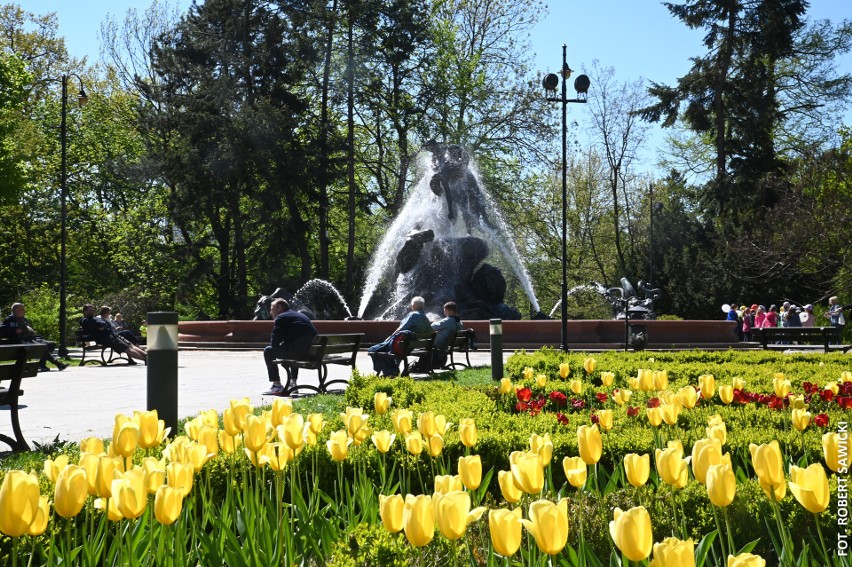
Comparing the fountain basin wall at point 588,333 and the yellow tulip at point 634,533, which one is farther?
the fountain basin wall at point 588,333

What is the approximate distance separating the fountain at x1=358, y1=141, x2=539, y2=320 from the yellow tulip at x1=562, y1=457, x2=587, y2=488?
2336 centimetres

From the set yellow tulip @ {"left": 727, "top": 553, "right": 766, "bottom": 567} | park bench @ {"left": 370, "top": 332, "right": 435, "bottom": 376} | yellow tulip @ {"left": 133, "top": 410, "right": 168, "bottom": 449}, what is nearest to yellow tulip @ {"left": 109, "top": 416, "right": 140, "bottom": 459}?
yellow tulip @ {"left": 133, "top": 410, "right": 168, "bottom": 449}

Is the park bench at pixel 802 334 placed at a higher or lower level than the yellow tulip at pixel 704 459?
lower

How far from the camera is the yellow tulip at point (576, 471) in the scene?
224cm

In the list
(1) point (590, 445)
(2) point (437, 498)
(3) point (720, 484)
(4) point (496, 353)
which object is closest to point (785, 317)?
(4) point (496, 353)

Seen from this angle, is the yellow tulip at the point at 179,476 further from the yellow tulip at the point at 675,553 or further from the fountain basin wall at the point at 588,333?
the fountain basin wall at the point at 588,333

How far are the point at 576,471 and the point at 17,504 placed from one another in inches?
52.5

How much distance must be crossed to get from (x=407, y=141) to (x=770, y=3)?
16594mm

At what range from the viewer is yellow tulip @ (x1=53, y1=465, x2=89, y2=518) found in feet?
6.49

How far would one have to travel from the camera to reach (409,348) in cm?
1265

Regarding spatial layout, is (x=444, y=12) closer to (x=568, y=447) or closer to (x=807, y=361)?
(x=807, y=361)

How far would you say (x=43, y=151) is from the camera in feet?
128

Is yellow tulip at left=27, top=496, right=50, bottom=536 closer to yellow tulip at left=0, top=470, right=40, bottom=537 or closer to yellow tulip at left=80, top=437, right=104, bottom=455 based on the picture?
yellow tulip at left=0, top=470, right=40, bottom=537

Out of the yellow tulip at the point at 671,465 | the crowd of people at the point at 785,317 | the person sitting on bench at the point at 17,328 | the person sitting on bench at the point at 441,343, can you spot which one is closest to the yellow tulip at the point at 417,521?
the yellow tulip at the point at 671,465
